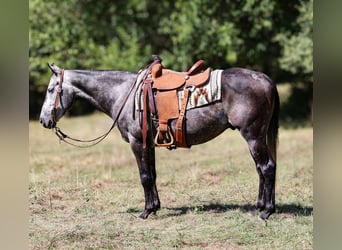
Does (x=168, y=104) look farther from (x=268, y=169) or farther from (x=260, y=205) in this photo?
(x=260, y=205)

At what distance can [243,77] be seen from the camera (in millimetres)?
5883

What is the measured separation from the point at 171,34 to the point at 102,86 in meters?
9.38

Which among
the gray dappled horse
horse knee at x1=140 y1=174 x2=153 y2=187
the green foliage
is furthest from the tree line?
horse knee at x1=140 y1=174 x2=153 y2=187

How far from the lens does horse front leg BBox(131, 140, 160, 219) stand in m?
6.07

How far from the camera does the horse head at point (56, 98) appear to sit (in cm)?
612

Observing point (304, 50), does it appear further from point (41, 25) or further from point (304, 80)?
point (41, 25)

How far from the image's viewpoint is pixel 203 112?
5.95 metres

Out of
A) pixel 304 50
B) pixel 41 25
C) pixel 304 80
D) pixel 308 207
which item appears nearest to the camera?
pixel 308 207

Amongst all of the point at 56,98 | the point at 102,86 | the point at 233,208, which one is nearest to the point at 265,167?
the point at 233,208

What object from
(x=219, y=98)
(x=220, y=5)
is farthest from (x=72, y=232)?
(x=220, y=5)

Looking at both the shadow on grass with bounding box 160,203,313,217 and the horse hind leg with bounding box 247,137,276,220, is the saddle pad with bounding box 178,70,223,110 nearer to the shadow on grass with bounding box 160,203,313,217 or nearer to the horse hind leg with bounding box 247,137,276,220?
the horse hind leg with bounding box 247,137,276,220

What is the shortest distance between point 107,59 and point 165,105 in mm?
9580

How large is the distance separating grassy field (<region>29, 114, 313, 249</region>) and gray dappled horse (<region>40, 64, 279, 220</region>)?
13.7 inches

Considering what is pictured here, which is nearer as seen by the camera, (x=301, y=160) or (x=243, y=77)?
(x=243, y=77)
